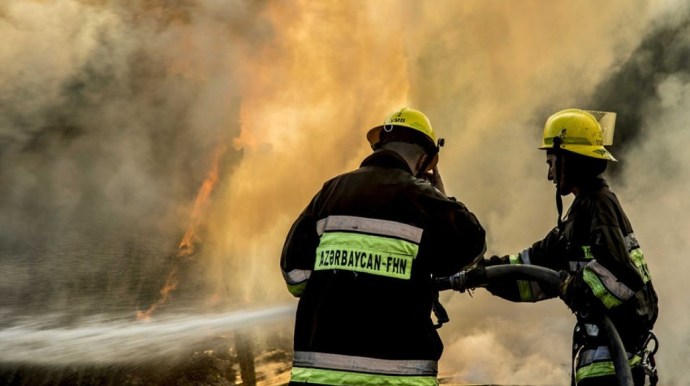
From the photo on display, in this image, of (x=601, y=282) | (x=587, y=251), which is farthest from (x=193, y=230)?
(x=601, y=282)

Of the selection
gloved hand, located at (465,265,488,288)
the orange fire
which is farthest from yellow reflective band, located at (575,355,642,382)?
the orange fire

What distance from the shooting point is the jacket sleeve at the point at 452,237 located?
2.81 m

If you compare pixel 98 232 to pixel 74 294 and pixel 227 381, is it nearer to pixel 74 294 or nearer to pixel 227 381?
pixel 74 294

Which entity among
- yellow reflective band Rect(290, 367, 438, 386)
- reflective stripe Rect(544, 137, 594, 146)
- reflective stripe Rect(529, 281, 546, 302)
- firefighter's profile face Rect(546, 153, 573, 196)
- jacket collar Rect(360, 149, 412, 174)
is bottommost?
yellow reflective band Rect(290, 367, 438, 386)

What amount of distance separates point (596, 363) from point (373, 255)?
5.25 ft

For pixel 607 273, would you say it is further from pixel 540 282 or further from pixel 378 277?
Result: pixel 378 277

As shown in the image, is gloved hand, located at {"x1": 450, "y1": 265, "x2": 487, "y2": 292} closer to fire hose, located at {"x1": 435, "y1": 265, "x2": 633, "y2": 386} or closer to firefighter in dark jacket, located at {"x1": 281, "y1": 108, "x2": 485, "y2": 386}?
fire hose, located at {"x1": 435, "y1": 265, "x2": 633, "y2": 386}

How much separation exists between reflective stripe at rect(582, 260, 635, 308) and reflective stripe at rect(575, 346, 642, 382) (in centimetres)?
35

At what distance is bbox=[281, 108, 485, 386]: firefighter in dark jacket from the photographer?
8.79ft

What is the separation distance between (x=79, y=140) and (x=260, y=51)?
4.07 m

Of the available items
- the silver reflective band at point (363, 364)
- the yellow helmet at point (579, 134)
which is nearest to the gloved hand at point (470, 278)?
the silver reflective band at point (363, 364)

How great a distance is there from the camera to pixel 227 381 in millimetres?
7691

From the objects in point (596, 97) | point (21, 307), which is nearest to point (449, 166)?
point (596, 97)

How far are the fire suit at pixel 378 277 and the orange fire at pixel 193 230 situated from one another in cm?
836
